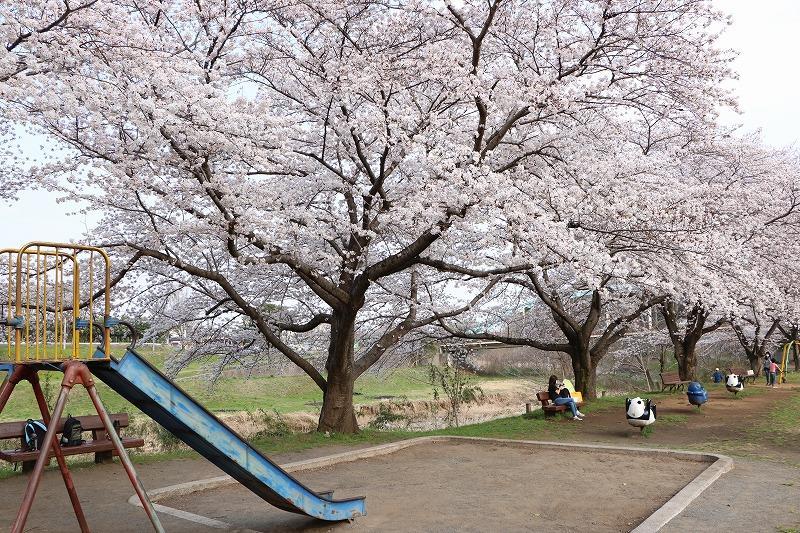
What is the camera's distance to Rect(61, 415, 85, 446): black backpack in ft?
29.0

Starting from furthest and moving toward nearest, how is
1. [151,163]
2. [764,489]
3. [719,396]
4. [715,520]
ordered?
1. [719,396]
2. [151,163]
3. [764,489]
4. [715,520]

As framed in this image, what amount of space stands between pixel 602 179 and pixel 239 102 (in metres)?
6.24

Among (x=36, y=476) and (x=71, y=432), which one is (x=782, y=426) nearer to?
(x=71, y=432)

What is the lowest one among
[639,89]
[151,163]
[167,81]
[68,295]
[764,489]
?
[764,489]

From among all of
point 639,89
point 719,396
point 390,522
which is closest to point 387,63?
point 639,89

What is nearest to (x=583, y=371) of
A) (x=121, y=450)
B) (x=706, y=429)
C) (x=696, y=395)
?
(x=696, y=395)

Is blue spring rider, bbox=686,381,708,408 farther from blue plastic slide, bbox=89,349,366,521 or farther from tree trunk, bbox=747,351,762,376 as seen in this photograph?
tree trunk, bbox=747,351,762,376

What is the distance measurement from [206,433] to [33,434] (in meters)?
4.76

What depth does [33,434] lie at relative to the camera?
8.73 metres

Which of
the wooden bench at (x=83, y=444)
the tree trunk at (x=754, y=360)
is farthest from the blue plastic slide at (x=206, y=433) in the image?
the tree trunk at (x=754, y=360)

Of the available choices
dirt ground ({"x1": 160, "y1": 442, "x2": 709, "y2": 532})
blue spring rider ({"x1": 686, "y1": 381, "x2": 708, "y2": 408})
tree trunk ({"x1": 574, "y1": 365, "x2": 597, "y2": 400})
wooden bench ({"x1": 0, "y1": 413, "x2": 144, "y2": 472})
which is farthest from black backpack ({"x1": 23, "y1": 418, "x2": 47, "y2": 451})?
tree trunk ({"x1": 574, "y1": 365, "x2": 597, "y2": 400})

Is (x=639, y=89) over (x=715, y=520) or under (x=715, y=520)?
over

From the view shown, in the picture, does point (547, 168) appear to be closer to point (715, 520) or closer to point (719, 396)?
point (715, 520)

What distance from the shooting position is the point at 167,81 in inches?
351
